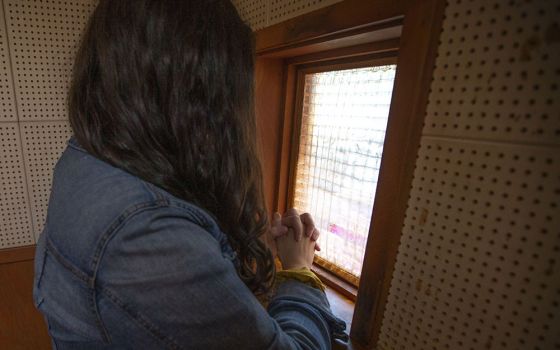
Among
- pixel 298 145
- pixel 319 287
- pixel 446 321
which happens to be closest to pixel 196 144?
pixel 319 287

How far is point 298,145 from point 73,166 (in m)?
0.87

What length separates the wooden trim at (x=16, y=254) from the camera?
1.34 m

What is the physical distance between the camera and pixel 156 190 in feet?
1.40

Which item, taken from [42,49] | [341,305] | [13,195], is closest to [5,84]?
[42,49]

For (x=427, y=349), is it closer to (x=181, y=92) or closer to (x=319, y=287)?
(x=319, y=287)

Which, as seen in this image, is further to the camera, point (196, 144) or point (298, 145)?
point (298, 145)

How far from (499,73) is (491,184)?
0.19 m

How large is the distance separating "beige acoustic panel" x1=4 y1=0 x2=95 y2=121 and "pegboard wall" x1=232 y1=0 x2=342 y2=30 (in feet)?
2.38

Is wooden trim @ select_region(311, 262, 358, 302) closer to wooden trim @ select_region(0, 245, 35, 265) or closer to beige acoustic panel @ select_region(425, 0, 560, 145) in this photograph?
beige acoustic panel @ select_region(425, 0, 560, 145)

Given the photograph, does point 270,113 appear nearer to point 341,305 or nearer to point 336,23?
point 336,23

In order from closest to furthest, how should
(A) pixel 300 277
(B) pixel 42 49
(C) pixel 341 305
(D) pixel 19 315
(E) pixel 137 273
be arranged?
1. (E) pixel 137 273
2. (A) pixel 300 277
3. (C) pixel 341 305
4. (D) pixel 19 315
5. (B) pixel 42 49

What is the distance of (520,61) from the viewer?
45 centimetres

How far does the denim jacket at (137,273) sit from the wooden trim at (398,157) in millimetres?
322

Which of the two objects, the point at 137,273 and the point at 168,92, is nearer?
the point at 137,273
